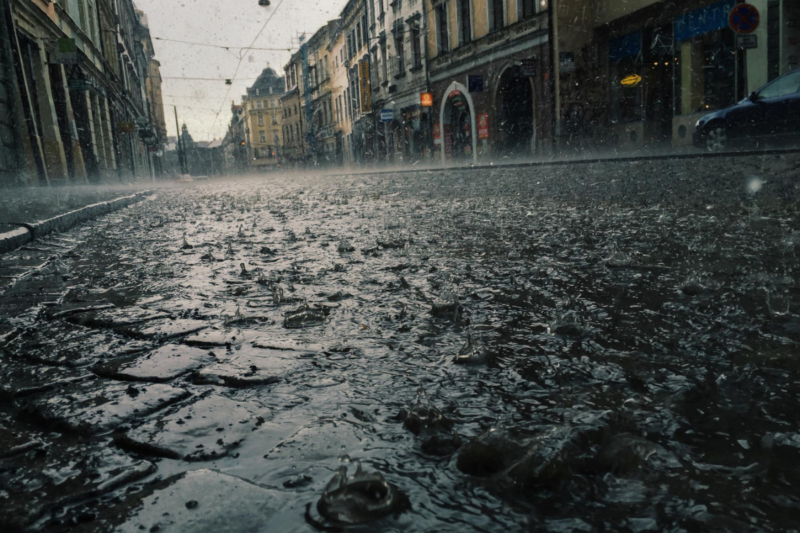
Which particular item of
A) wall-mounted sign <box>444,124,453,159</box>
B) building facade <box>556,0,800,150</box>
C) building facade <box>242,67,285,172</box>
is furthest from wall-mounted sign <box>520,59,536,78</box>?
building facade <box>242,67,285,172</box>

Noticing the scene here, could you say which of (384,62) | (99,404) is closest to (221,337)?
(99,404)

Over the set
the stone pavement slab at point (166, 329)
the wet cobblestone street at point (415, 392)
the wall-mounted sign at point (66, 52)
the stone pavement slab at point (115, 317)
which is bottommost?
the wet cobblestone street at point (415, 392)

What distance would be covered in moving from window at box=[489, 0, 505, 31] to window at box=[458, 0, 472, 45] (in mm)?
1794

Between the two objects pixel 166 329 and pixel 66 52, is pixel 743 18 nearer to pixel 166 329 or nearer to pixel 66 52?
pixel 166 329

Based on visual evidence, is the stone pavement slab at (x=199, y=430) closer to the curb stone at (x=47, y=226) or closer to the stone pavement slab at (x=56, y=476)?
the stone pavement slab at (x=56, y=476)

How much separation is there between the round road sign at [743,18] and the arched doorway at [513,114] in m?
10.7

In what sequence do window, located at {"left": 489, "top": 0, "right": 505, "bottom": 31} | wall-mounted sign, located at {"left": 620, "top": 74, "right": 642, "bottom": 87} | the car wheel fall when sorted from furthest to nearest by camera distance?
window, located at {"left": 489, "top": 0, "right": 505, "bottom": 31}
wall-mounted sign, located at {"left": 620, "top": 74, "right": 642, "bottom": 87}
the car wheel

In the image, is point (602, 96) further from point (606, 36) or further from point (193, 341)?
point (193, 341)

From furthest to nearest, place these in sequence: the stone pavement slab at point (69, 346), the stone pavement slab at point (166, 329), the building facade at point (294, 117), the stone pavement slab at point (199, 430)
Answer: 1. the building facade at point (294, 117)
2. the stone pavement slab at point (166, 329)
3. the stone pavement slab at point (69, 346)
4. the stone pavement slab at point (199, 430)

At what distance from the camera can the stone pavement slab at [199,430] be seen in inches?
51.1

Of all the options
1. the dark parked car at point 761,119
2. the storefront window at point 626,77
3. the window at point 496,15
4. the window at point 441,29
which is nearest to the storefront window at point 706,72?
the storefront window at point 626,77

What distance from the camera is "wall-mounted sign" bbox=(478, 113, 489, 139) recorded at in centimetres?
2356

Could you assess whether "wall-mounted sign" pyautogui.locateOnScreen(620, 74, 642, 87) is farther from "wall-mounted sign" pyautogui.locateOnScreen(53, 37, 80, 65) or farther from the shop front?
"wall-mounted sign" pyautogui.locateOnScreen(53, 37, 80, 65)

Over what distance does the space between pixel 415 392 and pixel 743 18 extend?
13113 mm
